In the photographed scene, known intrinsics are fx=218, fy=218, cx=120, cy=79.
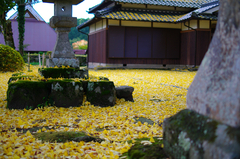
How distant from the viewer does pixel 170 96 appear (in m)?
6.09

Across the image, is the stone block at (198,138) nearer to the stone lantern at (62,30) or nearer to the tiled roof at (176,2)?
the stone lantern at (62,30)

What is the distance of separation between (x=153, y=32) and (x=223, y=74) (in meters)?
14.5

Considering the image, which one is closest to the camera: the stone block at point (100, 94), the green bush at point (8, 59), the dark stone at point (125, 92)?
the stone block at point (100, 94)

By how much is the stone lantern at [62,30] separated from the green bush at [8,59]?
6760mm

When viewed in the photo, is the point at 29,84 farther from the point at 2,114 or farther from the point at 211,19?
the point at 211,19

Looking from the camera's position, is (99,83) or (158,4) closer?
(99,83)

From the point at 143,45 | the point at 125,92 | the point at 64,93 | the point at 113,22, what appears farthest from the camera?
the point at 143,45

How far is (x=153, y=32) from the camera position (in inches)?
616

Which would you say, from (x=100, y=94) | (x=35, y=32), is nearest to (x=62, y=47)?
(x=100, y=94)

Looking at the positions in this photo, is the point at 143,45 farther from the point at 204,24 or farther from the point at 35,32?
the point at 35,32

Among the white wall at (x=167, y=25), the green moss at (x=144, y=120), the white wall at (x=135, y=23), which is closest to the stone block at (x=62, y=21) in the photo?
the green moss at (x=144, y=120)

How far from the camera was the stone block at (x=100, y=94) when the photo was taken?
4.87m

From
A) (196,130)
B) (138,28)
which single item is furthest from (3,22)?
(196,130)

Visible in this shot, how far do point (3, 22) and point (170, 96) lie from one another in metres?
12.6
